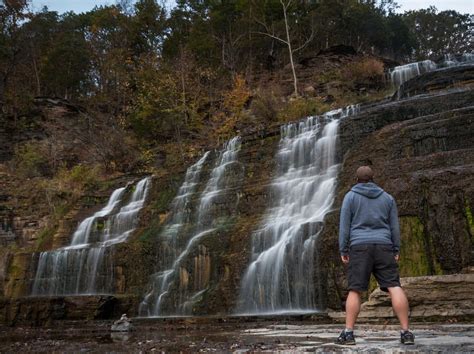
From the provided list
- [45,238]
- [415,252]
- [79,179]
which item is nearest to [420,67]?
[79,179]

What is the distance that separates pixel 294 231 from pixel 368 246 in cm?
768

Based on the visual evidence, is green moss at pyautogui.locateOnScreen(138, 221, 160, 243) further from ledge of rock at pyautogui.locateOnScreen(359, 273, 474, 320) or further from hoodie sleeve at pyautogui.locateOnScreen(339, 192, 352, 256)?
hoodie sleeve at pyautogui.locateOnScreen(339, 192, 352, 256)

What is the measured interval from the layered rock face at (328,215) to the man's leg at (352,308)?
4.91 meters

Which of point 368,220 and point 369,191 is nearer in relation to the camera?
point 368,220

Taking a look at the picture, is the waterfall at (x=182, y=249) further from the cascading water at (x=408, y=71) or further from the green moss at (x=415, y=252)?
the cascading water at (x=408, y=71)

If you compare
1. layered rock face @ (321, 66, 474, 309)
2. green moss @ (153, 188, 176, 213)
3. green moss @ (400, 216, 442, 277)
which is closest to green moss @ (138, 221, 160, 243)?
green moss @ (153, 188, 176, 213)

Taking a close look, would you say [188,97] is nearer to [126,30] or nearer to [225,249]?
[126,30]

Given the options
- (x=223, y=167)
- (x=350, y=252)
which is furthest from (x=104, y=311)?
(x=350, y=252)

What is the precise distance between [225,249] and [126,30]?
95.8 ft

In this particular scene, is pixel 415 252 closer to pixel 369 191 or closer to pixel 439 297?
pixel 439 297

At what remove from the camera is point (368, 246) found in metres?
5.54

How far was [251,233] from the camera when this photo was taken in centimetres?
1440

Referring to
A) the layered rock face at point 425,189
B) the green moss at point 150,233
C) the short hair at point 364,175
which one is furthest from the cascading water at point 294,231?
the short hair at point 364,175

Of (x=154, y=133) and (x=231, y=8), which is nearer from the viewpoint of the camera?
(x=154, y=133)
